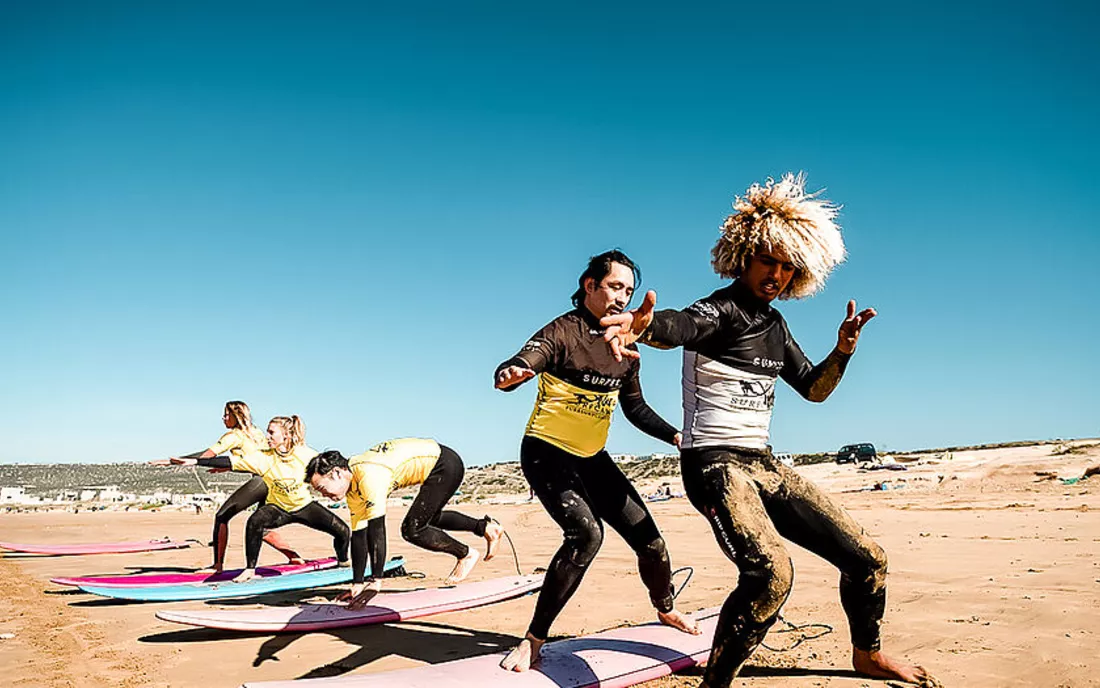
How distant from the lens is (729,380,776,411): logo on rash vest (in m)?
3.90

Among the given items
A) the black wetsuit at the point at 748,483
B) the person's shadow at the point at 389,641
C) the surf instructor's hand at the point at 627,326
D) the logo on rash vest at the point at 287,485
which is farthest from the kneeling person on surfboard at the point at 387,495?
the surf instructor's hand at the point at 627,326

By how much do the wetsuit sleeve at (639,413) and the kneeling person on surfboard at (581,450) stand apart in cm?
9

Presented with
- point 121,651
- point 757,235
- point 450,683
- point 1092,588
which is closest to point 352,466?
point 121,651

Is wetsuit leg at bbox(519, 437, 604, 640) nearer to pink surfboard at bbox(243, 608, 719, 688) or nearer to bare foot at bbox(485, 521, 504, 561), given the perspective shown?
pink surfboard at bbox(243, 608, 719, 688)

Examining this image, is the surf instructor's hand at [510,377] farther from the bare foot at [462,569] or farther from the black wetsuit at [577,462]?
the bare foot at [462,569]

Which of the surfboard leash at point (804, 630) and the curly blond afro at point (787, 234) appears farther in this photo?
the surfboard leash at point (804, 630)

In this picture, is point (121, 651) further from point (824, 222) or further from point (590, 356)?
point (824, 222)

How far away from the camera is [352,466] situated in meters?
6.35

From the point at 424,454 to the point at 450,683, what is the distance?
2987 millimetres

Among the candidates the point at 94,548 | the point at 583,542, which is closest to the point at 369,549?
the point at 583,542

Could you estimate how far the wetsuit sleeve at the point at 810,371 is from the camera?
13.6 feet

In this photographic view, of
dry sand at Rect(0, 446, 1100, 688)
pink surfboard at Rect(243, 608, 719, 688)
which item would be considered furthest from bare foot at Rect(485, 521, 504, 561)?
pink surfboard at Rect(243, 608, 719, 688)

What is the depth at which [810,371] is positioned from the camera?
4.26 m

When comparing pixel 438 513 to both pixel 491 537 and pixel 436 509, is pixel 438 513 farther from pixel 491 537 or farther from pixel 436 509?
pixel 491 537
